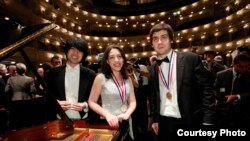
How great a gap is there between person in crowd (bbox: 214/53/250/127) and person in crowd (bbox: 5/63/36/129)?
2.94m

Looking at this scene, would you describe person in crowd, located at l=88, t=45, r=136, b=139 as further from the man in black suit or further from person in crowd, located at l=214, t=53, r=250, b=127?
person in crowd, located at l=214, t=53, r=250, b=127

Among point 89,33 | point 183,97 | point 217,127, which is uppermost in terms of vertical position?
point 89,33

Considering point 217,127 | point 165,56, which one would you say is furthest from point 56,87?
point 217,127

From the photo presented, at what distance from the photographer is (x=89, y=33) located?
30812 mm

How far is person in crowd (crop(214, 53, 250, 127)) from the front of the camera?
2.86 metres

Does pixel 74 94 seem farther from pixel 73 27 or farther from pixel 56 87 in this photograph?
pixel 73 27

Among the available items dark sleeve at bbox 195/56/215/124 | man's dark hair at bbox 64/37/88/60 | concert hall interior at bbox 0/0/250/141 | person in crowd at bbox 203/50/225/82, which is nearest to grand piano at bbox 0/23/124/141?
man's dark hair at bbox 64/37/88/60

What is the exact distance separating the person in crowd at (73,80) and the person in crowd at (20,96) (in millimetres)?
1374

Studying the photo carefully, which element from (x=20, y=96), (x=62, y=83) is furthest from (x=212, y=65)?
(x=20, y=96)

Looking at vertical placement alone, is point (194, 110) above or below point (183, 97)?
below

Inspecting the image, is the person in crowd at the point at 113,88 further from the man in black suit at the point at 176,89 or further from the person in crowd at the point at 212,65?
the person in crowd at the point at 212,65

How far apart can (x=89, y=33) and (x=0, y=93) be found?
90.2 feet

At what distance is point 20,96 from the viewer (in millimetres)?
4430

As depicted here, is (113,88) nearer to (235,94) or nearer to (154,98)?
(154,98)
